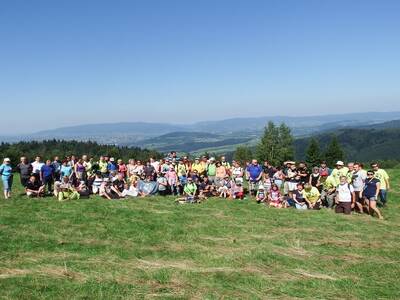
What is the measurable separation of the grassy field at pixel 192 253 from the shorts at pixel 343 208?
37 centimetres

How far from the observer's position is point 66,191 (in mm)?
19172

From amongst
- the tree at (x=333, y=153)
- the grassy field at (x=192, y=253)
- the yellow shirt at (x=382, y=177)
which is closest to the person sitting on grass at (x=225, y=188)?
the grassy field at (x=192, y=253)

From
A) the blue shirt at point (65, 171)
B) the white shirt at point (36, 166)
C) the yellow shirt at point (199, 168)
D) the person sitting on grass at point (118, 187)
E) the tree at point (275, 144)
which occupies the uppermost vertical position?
the white shirt at point (36, 166)

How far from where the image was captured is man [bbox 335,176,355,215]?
680 inches

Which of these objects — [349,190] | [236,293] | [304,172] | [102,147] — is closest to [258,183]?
[304,172]

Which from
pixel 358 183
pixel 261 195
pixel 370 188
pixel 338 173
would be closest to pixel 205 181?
pixel 261 195

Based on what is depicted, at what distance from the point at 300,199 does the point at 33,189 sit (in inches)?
523

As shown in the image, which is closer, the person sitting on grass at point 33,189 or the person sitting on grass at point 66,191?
the person sitting on grass at point 66,191

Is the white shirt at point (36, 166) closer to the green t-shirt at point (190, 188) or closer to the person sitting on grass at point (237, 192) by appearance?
the green t-shirt at point (190, 188)

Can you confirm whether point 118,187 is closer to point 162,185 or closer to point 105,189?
point 105,189

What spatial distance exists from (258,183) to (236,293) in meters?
13.0

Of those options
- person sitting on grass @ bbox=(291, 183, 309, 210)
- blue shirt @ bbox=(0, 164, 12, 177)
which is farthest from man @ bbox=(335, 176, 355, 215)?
blue shirt @ bbox=(0, 164, 12, 177)

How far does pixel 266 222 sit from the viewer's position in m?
15.3

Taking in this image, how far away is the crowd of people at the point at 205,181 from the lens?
1798cm
